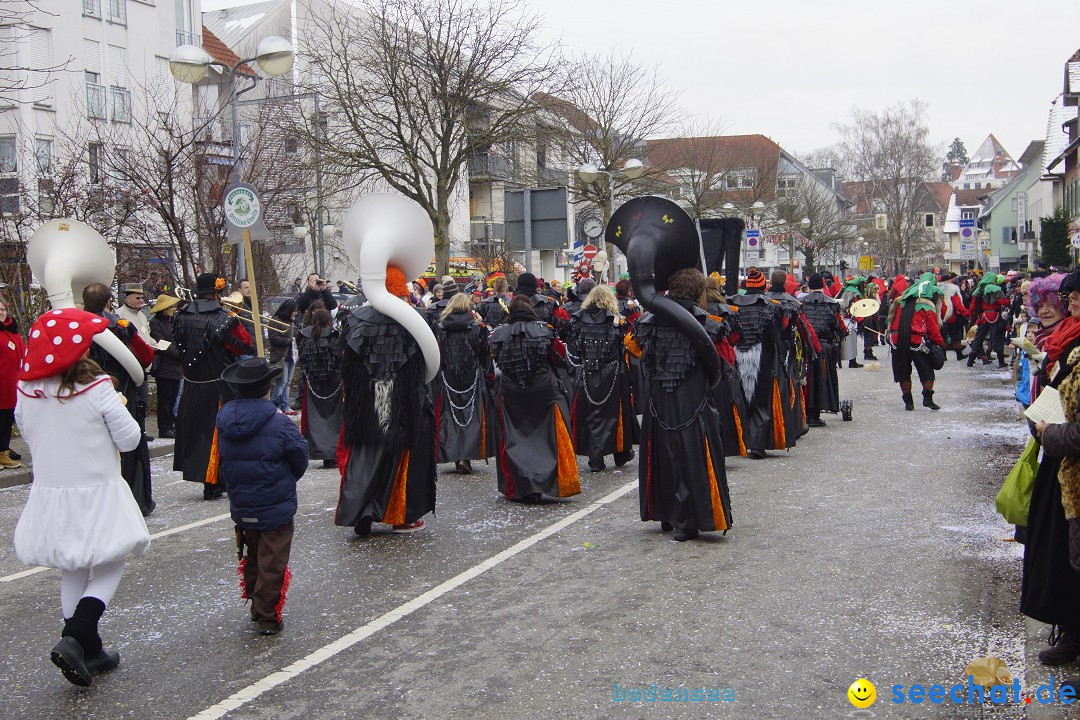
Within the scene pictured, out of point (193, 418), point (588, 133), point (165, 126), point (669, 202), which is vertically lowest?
point (193, 418)

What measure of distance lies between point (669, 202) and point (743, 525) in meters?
2.43

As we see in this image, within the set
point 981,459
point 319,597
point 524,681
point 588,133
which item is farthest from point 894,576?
point 588,133

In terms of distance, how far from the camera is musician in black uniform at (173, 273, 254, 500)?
9.88 m

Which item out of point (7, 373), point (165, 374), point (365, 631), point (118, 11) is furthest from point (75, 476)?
point (118, 11)

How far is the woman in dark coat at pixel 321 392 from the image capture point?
11.3 m

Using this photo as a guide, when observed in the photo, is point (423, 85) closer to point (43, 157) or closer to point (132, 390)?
point (43, 157)

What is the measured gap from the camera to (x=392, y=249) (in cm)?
A: 776

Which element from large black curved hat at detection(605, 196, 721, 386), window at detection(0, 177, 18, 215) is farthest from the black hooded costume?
window at detection(0, 177, 18, 215)

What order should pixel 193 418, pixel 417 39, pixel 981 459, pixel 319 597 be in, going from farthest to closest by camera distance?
pixel 417 39 < pixel 981 459 < pixel 193 418 < pixel 319 597

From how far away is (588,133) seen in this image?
3872 centimetres

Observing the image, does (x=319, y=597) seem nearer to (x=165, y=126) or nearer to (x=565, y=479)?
(x=565, y=479)

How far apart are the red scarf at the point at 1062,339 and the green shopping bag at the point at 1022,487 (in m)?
0.41

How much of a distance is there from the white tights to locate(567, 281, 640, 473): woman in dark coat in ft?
20.0

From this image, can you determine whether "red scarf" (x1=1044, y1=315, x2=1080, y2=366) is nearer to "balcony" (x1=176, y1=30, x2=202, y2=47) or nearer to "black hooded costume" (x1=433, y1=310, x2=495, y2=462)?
"black hooded costume" (x1=433, y1=310, x2=495, y2=462)
